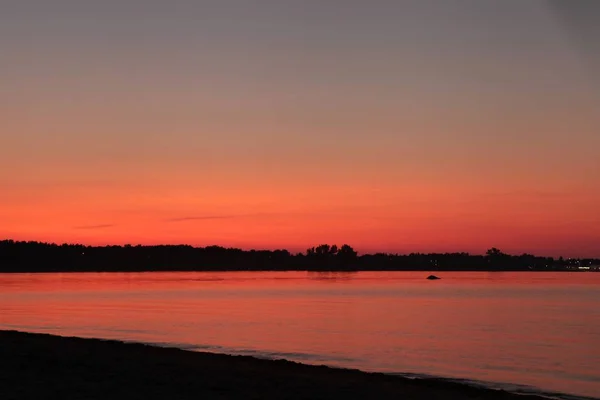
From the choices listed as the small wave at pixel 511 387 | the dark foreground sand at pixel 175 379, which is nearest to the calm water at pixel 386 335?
the small wave at pixel 511 387

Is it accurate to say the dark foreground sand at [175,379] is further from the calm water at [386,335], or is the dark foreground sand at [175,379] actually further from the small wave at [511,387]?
the calm water at [386,335]

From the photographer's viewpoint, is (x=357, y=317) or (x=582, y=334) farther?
(x=357, y=317)

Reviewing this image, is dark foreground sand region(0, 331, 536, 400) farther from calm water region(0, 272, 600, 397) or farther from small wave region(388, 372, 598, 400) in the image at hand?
calm water region(0, 272, 600, 397)

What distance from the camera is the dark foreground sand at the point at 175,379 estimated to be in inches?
797

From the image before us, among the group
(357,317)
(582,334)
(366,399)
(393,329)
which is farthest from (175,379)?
(357,317)

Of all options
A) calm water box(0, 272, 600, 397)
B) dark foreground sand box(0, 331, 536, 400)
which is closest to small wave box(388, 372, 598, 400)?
calm water box(0, 272, 600, 397)

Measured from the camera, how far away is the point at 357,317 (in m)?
76.1

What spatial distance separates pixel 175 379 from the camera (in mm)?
23219

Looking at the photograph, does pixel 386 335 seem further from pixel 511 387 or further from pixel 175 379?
pixel 175 379

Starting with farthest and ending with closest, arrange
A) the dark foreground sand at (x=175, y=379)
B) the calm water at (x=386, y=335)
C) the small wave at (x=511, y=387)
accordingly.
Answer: the calm water at (x=386, y=335) → the small wave at (x=511, y=387) → the dark foreground sand at (x=175, y=379)

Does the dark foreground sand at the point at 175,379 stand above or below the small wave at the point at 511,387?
above

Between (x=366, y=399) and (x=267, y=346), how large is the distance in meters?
26.1

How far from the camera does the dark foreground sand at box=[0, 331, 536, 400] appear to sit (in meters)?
20.2

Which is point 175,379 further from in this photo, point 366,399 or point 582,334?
point 582,334
